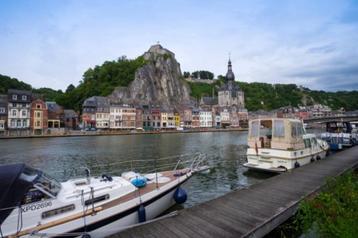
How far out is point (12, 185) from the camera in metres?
5.57

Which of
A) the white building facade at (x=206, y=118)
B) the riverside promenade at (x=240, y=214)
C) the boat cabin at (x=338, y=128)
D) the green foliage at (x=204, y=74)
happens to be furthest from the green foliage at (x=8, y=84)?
the green foliage at (x=204, y=74)

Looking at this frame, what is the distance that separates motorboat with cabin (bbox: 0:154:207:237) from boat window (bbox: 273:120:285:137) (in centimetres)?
1098

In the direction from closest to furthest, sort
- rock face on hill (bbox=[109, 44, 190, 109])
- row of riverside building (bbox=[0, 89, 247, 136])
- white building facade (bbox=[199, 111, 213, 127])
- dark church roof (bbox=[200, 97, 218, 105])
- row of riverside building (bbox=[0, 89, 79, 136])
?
row of riverside building (bbox=[0, 89, 79, 136])
row of riverside building (bbox=[0, 89, 247, 136])
rock face on hill (bbox=[109, 44, 190, 109])
white building facade (bbox=[199, 111, 213, 127])
dark church roof (bbox=[200, 97, 218, 105])

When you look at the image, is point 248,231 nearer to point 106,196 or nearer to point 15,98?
point 106,196

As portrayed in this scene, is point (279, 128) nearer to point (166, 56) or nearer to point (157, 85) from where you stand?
point (157, 85)

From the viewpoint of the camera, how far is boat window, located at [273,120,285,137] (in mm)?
16152

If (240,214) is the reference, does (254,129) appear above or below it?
above

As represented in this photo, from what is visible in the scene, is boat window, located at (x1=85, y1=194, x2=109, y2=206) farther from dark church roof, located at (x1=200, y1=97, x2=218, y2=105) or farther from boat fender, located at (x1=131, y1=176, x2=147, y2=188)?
dark church roof, located at (x1=200, y1=97, x2=218, y2=105)

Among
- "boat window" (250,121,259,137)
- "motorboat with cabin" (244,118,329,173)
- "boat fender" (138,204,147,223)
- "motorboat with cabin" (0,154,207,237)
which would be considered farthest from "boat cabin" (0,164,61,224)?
"boat window" (250,121,259,137)

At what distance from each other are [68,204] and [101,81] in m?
110

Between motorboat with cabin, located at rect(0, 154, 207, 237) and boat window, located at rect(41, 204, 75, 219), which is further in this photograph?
boat window, located at rect(41, 204, 75, 219)

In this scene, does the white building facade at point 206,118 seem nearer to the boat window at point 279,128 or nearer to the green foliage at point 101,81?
the green foliage at point 101,81

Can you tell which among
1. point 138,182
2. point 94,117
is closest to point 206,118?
point 94,117

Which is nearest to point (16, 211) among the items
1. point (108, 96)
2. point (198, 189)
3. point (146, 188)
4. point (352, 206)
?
point (146, 188)
